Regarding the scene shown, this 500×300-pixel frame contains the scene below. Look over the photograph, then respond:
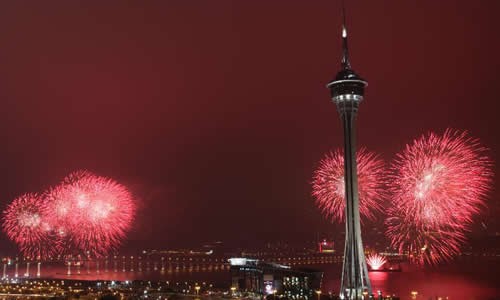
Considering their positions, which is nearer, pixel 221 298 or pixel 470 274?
pixel 221 298

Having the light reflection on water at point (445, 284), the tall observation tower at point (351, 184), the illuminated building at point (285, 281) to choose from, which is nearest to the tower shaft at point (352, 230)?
the tall observation tower at point (351, 184)

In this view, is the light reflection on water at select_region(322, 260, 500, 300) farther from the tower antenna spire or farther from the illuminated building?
the tower antenna spire

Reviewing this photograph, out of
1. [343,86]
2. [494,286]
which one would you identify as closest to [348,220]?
[343,86]

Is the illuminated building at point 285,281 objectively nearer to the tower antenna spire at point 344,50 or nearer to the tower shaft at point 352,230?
the tower shaft at point 352,230

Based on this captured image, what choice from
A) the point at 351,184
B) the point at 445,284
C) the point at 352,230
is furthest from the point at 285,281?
the point at 445,284

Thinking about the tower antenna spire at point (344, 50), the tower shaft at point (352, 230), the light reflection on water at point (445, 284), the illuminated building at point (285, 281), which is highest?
the tower antenna spire at point (344, 50)

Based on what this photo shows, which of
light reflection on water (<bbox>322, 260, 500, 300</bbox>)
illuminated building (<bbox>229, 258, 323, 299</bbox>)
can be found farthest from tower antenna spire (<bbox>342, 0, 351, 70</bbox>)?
light reflection on water (<bbox>322, 260, 500, 300</bbox>)

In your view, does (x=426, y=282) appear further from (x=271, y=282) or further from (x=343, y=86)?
(x=343, y=86)

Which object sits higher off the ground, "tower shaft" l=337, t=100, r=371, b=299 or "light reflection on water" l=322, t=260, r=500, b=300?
"tower shaft" l=337, t=100, r=371, b=299
